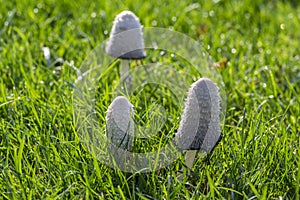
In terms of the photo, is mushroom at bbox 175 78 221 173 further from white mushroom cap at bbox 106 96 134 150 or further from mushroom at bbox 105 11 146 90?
mushroom at bbox 105 11 146 90

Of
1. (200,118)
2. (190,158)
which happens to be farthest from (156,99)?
(200,118)

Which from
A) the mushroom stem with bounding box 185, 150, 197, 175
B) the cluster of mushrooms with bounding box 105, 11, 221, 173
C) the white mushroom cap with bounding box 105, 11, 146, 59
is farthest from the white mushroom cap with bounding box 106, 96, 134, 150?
the white mushroom cap with bounding box 105, 11, 146, 59

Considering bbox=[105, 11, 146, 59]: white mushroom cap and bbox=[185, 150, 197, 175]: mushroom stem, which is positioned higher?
bbox=[105, 11, 146, 59]: white mushroom cap

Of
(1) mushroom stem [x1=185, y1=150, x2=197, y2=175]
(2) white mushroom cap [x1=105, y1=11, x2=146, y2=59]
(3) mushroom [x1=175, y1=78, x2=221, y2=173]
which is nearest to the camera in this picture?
(3) mushroom [x1=175, y1=78, x2=221, y2=173]

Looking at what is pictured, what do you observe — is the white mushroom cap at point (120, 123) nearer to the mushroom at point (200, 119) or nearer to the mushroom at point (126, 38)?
the mushroom at point (200, 119)

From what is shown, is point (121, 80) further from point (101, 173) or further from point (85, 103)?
point (101, 173)

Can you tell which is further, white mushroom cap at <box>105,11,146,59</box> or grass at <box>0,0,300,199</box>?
white mushroom cap at <box>105,11,146,59</box>

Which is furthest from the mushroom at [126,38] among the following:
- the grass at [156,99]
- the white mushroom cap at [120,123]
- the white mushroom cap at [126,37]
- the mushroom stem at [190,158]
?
the mushroom stem at [190,158]
